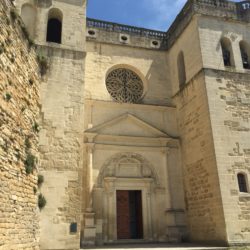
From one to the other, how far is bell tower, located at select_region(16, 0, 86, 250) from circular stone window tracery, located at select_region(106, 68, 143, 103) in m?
2.31

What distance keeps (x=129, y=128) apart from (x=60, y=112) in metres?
3.06

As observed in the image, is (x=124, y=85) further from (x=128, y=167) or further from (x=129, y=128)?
(x=128, y=167)

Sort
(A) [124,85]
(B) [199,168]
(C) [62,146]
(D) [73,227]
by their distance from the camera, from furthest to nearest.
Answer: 1. (A) [124,85]
2. (B) [199,168]
3. (C) [62,146]
4. (D) [73,227]

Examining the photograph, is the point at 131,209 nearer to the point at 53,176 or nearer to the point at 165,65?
the point at 53,176

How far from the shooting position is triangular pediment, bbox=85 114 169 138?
11133 millimetres

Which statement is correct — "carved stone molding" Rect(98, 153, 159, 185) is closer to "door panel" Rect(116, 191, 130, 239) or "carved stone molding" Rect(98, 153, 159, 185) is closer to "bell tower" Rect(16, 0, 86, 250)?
"door panel" Rect(116, 191, 130, 239)

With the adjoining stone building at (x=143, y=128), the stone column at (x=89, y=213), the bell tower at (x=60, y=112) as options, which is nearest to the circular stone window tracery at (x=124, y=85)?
the adjoining stone building at (x=143, y=128)

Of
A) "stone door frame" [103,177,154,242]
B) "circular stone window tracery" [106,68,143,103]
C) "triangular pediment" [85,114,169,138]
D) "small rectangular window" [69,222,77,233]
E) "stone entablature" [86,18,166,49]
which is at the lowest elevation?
"small rectangular window" [69,222,77,233]

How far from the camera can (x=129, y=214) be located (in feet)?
35.4

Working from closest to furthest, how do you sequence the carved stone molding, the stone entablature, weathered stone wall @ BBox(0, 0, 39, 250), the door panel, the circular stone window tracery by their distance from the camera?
weathered stone wall @ BBox(0, 0, 39, 250), the door panel, the carved stone molding, the circular stone window tracery, the stone entablature

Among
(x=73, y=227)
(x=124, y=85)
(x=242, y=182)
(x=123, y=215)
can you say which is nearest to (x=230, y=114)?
(x=242, y=182)

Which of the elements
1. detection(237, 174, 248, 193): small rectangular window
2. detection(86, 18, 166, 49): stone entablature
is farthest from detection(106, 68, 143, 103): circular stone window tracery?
detection(237, 174, 248, 193): small rectangular window

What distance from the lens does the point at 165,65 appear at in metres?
13.1

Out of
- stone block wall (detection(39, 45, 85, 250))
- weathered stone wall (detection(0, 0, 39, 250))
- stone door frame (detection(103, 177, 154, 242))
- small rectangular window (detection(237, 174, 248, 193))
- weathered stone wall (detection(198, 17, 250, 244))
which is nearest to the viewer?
weathered stone wall (detection(0, 0, 39, 250))
